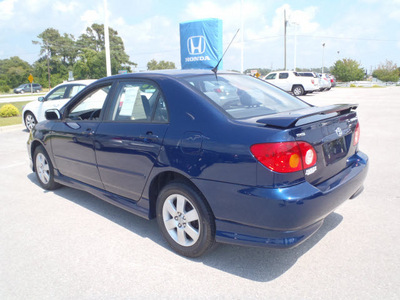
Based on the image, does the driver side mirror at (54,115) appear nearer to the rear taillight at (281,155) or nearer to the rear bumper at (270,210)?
the rear bumper at (270,210)

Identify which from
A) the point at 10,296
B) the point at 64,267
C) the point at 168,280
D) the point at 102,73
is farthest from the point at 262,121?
the point at 102,73

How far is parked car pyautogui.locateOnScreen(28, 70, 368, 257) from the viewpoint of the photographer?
8.59 feet

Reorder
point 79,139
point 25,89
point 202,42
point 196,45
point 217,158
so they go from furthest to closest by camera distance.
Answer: point 25,89, point 196,45, point 202,42, point 79,139, point 217,158

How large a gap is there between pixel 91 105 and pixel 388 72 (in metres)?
71.4

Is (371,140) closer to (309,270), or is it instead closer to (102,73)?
(309,270)

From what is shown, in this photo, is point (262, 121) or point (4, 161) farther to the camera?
point (4, 161)

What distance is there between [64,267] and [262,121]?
214cm

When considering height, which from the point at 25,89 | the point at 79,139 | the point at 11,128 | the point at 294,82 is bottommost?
the point at 11,128

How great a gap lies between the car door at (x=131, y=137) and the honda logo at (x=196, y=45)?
14.4 meters

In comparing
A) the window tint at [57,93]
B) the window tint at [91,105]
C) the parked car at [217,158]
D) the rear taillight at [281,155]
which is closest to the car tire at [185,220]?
the parked car at [217,158]

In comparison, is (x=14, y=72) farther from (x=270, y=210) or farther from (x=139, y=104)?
(x=270, y=210)

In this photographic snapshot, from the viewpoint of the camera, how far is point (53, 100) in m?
10.6

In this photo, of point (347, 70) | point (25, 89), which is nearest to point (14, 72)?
point (25, 89)

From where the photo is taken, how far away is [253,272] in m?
2.97
